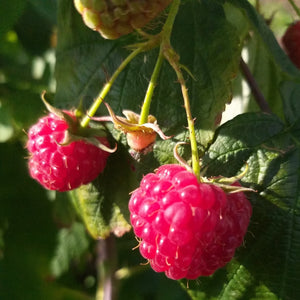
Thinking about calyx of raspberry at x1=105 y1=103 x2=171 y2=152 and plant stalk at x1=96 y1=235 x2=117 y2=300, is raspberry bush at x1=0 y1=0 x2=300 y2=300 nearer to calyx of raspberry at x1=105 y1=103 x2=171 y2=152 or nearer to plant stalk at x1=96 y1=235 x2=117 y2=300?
calyx of raspberry at x1=105 y1=103 x2=171 y2=152

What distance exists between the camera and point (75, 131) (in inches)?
40.9

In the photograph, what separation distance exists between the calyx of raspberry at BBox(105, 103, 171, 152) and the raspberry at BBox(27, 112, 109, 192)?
3.7 inches

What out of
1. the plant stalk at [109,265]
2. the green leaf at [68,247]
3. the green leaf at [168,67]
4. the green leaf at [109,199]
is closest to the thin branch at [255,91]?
the green leaf at [168,67]

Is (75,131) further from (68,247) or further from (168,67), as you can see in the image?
(68,247)

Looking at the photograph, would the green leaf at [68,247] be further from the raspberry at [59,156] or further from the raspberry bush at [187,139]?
the raspberry at [59,156]

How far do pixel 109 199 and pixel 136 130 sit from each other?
27 centimetres

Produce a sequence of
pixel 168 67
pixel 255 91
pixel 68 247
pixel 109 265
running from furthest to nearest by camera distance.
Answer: pixel 68 247
pixel 109 265
pixel 255 91
pixel 168 67

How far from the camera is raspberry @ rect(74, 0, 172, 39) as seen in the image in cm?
86

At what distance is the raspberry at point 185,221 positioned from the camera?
0.85 m

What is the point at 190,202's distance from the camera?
85cm

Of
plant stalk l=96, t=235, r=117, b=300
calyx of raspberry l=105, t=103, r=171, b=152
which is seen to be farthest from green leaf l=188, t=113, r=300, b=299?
plant stalk l=96, t=235, r=117, b=300

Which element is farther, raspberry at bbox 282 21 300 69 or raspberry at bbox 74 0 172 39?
raspberry at bbox 282 21 300 69

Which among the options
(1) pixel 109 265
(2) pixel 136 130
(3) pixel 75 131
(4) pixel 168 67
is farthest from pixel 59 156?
(1) pixel 109 265

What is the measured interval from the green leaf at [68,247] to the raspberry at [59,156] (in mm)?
787
